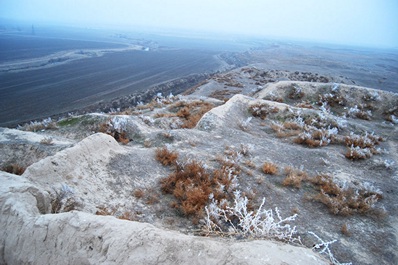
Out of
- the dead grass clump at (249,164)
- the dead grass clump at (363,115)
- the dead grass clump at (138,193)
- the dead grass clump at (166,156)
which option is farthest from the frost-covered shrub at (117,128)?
the dead grass clump at (363,115)

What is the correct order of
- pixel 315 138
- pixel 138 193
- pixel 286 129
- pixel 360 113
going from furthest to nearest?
pixel 360 113 < pixel 286 129 < pixel 315 138 < pixel 138 193

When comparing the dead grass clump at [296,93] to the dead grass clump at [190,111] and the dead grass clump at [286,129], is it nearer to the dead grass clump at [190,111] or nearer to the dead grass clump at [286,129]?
the dead grass clump at [286,129]

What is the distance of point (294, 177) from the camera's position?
808 centimetres

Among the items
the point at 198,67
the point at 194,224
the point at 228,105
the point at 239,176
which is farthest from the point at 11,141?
the point at 198,67

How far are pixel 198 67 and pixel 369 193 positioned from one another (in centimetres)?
7620

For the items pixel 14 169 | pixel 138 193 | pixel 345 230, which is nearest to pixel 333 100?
pixel 345 230

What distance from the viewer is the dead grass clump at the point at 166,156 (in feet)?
27.0

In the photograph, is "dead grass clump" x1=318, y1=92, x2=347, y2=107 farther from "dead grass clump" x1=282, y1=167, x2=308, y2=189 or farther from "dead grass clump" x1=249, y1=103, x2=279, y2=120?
"dead grass clump" x1=282, y1=167, x2=308, y2=189

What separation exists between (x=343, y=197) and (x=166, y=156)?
19.3 ft

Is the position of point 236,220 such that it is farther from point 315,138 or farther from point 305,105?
point 305,105

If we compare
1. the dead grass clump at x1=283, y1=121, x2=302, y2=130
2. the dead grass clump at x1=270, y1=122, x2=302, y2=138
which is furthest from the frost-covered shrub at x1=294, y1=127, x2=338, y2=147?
the dead grass clump at x1=283, y1=121, x2=302, y2=130

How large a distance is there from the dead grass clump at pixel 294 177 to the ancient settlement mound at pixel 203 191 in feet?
0.15

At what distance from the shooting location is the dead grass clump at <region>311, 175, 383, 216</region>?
6.96 metres

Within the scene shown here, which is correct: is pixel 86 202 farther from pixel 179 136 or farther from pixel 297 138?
pixel 297 138
